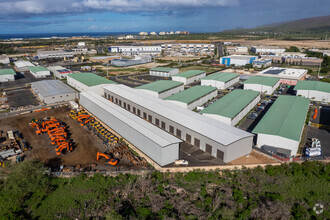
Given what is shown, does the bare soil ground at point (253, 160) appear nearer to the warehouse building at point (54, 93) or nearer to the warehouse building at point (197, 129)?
the warehouse building at point (197, 129)

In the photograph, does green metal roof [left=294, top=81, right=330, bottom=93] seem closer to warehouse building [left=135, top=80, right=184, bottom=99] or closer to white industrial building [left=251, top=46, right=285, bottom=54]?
warehouse building [left=135, top=80, right=184, bottom=99]

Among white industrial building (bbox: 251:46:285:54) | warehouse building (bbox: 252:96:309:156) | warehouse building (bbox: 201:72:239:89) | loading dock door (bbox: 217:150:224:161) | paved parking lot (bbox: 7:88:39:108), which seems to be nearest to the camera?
loading dock door (bbox: 217:150:224:161)

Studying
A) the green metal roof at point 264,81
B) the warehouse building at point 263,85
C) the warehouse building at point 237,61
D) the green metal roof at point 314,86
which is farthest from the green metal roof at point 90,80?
the warehouse building at point 237,61

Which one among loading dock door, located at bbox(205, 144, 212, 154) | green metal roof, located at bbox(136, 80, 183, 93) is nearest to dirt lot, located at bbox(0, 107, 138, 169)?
loading dock door, located at bbox(205, 144, 212, 154)

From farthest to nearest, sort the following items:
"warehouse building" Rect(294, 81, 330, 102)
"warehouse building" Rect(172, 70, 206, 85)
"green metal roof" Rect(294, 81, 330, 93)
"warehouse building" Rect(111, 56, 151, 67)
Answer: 1. "warehouse building" Rect(111, 56, 151, 67)
2. "warehouse building" Rect(172, 70, 206, 85)
3. "green metal roof" Rect(294, 81, 330, 93)
4. "warehouse building" Rect(294, 81, 330, 102)

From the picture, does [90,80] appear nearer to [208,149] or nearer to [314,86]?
[208,149]

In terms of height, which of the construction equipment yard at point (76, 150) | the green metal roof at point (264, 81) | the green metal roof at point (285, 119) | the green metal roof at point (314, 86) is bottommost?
the construction equipment yard at point (76, 150)

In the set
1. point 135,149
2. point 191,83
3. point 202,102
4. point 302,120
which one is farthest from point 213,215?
point 191,83
